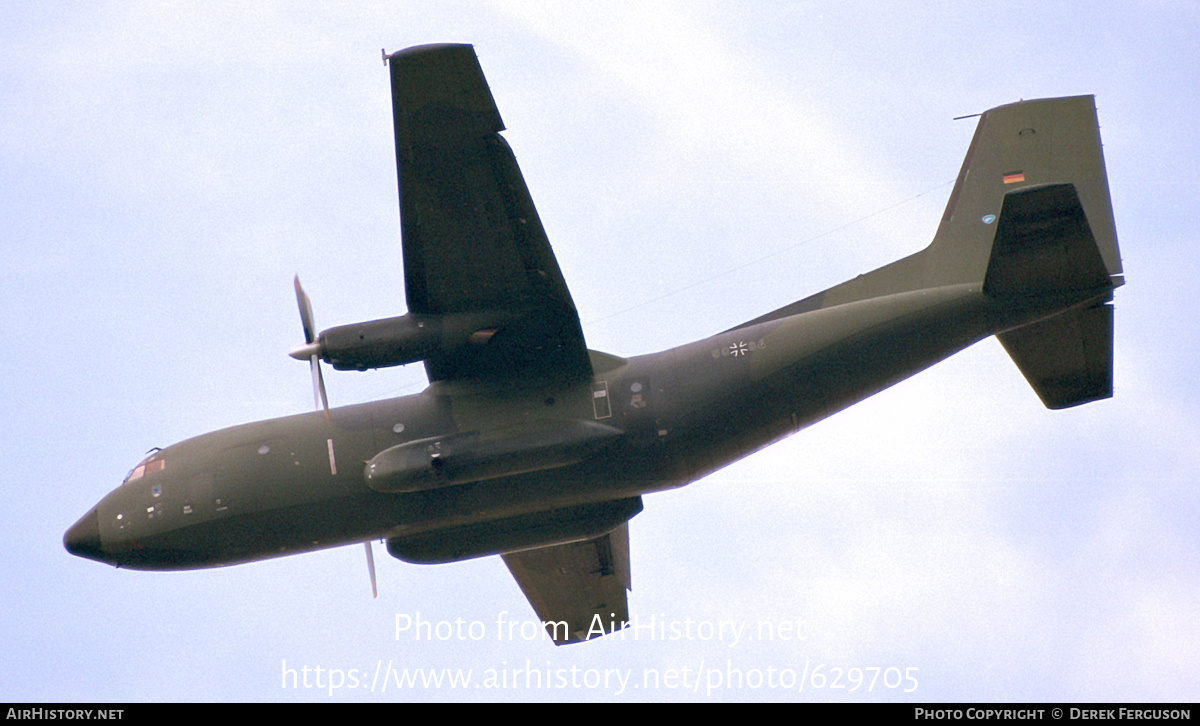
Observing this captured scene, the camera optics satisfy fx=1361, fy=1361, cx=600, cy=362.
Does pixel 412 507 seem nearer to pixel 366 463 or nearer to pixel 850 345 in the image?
pixel 366 463

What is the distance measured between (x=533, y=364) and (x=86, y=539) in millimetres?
7279

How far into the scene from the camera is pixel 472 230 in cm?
1831

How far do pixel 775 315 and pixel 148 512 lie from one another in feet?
31.8

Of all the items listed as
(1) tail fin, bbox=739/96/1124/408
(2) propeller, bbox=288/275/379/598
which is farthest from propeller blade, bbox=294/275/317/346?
(1) tail fin, bbox=739/96/1124/408

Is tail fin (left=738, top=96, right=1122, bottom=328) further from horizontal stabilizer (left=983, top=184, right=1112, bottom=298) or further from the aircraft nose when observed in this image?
the aircraft nose

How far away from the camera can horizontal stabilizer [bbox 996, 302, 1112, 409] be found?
1917 centimetres

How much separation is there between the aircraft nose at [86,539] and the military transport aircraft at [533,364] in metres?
0.03

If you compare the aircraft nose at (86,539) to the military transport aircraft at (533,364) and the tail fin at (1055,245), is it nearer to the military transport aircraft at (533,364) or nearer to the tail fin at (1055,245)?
the military transport aircraft at (533,364)

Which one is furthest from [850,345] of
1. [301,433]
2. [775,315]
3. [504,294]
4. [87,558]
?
[87,558]

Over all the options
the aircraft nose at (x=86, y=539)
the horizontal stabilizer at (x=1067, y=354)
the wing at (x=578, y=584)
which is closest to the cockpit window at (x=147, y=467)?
the aircraft nose at (x=86, y=539)

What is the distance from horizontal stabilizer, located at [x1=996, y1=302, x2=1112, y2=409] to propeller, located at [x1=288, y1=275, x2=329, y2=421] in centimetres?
963

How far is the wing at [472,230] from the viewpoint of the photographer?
17406 millimetres

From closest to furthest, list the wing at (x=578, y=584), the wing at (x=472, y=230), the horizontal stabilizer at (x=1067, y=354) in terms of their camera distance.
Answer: the wing at (x=472, y=230) → the horizontal stabilizer at (x=1067, y=354) → the wing at (x=578, y=584)

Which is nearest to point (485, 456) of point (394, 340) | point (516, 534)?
point (394, 340)
